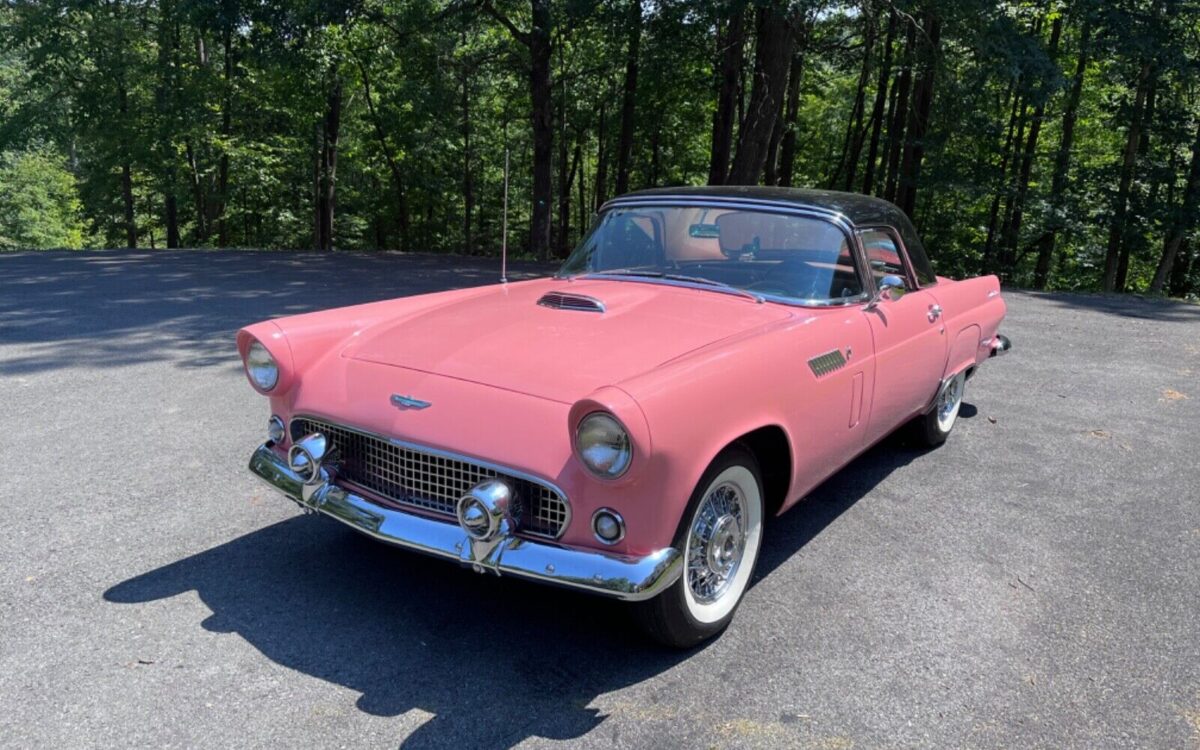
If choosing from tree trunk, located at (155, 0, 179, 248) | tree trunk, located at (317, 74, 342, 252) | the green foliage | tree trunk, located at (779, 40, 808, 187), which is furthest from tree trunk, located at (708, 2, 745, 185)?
the green foliage

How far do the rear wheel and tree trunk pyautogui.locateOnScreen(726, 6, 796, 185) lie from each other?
801 centimetres

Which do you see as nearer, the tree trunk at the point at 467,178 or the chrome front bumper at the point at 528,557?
the chrome front bumper at the point at 528,557

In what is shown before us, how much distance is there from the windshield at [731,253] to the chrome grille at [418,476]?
164 cm

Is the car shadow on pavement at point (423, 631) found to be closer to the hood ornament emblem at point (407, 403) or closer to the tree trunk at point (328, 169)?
the hood ornament emblem at point (407, 403)

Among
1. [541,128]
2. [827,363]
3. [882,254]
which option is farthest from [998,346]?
[541,128]

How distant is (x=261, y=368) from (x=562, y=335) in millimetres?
1232

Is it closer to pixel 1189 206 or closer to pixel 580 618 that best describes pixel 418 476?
pixel 580 618

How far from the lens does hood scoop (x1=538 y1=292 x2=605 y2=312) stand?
11.7ft

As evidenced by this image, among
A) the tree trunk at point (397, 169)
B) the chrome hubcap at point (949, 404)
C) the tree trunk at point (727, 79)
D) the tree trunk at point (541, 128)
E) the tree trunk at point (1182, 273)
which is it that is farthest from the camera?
the tree trunk at point (397, 169)

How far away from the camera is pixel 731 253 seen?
407 cm

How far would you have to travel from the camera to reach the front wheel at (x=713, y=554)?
2689 millimetres

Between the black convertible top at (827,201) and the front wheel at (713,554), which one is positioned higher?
the black convertible top at (827,201)

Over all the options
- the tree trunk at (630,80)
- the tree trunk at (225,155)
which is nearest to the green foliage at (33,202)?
the tree trunk at (225,155)

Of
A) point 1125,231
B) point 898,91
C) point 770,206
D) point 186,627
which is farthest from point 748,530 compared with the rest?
point 898,91
